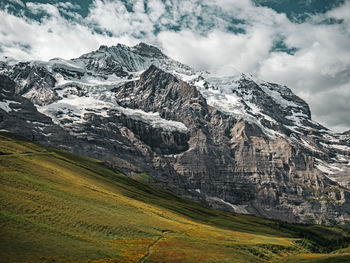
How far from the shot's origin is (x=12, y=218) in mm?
62375

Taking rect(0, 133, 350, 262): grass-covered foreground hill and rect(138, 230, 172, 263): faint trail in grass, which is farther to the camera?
rect(138, 230, 172, 263): faint trail in grass

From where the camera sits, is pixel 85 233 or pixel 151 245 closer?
pixel 85 233

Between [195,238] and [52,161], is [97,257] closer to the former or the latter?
[195,238]

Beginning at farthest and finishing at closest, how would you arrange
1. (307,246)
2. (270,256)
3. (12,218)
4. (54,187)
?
(307,246) → (54,187) → (270,256) → (12,218)

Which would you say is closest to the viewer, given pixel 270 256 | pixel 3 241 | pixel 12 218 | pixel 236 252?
pixel 3 241

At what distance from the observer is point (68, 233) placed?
212ft

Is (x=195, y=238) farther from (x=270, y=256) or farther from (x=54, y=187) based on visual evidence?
(x=54, y=187)

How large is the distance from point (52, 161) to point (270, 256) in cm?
9947

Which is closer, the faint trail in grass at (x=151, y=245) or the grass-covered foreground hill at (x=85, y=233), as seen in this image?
the grass-covered foreground hill at (x=85, y=233)

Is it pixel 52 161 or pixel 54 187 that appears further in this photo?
pixel 52 161

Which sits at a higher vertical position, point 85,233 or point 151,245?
point 151,245

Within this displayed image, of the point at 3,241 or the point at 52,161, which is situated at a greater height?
Answer: the point at 52,161

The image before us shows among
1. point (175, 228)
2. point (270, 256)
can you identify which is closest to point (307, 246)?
point (270, 256)

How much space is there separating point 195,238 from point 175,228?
10074 mm
